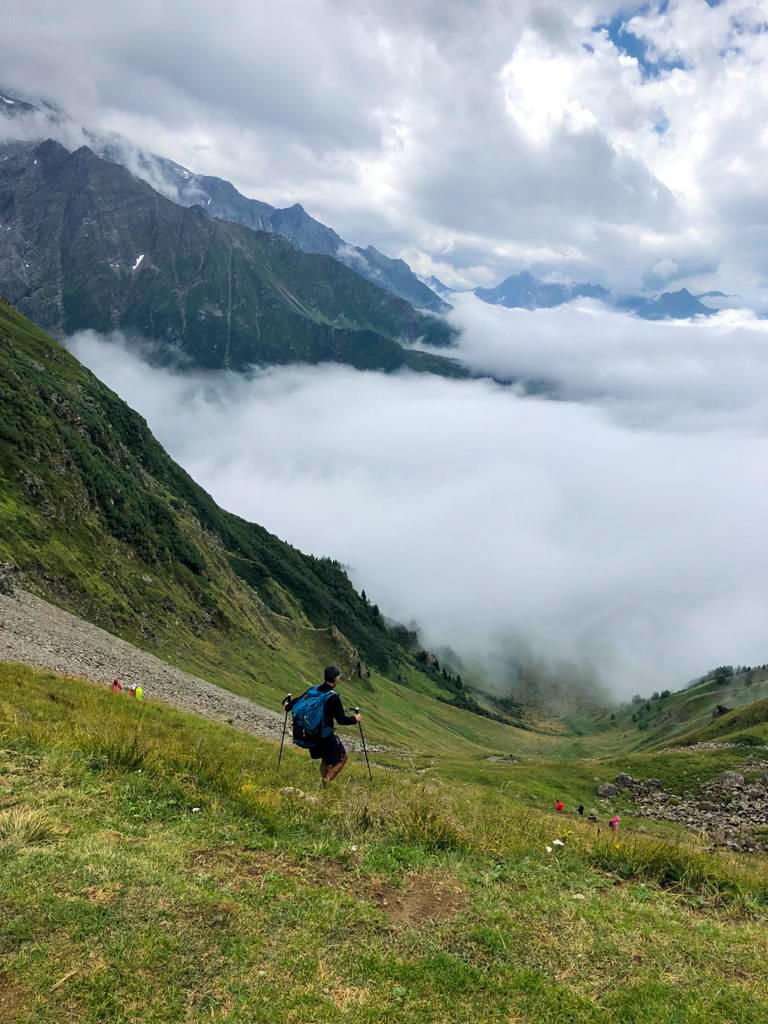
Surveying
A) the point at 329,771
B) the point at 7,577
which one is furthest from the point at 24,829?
the point at 7,577

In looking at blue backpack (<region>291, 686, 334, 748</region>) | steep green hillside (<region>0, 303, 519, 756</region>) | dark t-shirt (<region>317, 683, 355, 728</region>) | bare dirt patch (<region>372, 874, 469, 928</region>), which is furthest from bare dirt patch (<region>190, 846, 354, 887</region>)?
steep green hillside (<region>0, 303, 519, 756</region>)

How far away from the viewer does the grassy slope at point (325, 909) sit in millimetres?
7215

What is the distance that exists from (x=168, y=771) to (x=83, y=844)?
3.53m

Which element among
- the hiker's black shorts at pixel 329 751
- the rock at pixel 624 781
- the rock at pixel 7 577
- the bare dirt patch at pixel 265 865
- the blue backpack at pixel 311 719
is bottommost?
the rock at pixel 624 781

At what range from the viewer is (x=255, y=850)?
10883mm

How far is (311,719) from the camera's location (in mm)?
14594

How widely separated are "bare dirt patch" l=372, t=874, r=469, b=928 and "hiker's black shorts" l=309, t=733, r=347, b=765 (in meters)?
4.96

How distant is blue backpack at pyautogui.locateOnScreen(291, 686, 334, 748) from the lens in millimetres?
14609

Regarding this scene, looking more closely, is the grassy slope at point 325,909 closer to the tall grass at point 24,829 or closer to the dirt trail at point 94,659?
the tall grass at point 24,829

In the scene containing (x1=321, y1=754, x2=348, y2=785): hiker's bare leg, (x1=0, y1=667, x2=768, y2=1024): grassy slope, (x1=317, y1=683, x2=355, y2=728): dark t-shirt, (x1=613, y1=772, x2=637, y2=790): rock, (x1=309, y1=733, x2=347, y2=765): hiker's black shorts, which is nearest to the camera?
(x1=0, y1=667, x2=768, y2=1024): grassy slope

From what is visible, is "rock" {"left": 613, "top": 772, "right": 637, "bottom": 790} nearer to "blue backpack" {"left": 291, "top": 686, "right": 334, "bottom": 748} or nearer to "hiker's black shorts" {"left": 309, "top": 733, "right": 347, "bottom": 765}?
"hiker's black shorts" {"left": 309, "top": 733, "right": 347, "bottom": 765}

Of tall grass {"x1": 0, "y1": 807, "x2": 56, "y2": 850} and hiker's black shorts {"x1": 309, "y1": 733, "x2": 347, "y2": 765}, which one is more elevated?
hiker's black shorts {"x1": 309, "y1": 733, "x2": 347, "y2": 765}

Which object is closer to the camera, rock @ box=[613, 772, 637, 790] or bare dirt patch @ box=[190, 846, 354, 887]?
bare dirt patch @ box=[190, 846, 354, 887]

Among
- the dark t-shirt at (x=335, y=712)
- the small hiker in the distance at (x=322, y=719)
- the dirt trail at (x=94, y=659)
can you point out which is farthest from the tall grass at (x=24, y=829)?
the dirt trail at (x=94, y=659)
